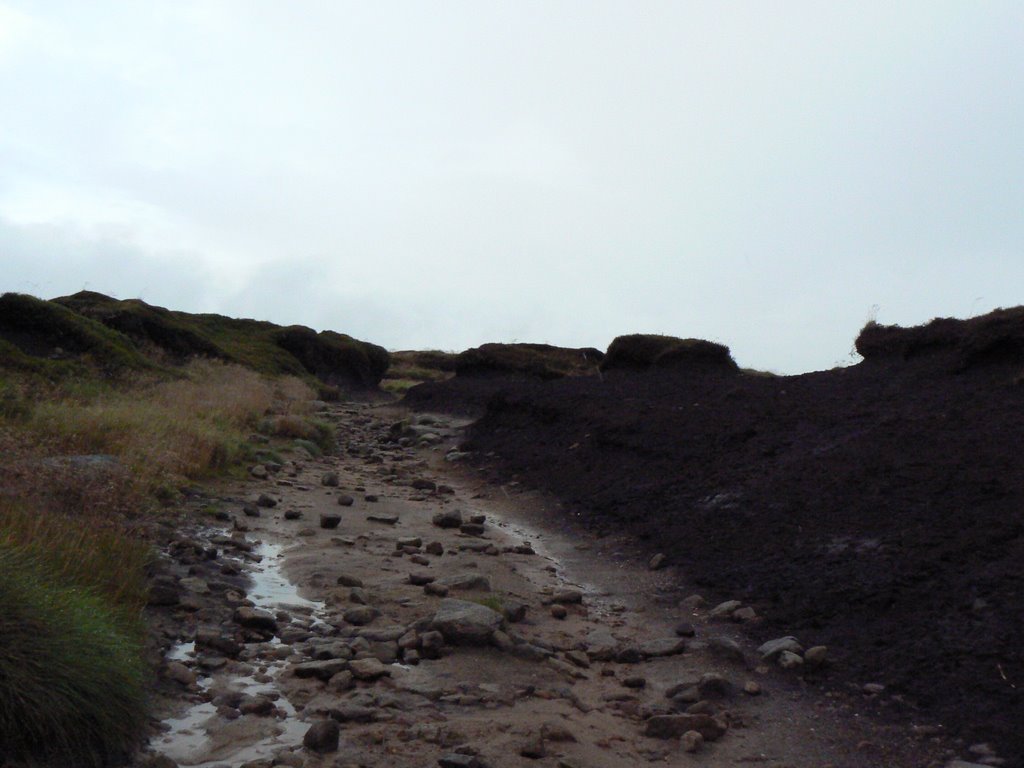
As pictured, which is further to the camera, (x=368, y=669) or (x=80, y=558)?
(x=80, y=558)

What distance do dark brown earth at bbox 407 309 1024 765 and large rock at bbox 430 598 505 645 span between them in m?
2.00

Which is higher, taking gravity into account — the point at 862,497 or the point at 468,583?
the point at 862,497

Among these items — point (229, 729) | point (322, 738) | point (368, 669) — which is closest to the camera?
point (322, 738)

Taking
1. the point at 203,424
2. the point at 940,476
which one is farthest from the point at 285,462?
the point at 940,476

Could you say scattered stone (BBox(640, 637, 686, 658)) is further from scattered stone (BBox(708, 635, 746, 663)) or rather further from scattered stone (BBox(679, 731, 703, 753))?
scattered stone (BBox(679, 731, 703, 753))

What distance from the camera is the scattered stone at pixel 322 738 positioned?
13.3 feet

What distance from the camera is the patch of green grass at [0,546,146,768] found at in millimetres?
3461

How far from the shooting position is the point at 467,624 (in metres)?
5.66

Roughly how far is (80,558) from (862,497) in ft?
20.3

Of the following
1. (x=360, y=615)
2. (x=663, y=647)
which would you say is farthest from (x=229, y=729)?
(x=663, y=647)

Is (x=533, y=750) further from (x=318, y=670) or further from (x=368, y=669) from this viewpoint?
(x=318, y=670)

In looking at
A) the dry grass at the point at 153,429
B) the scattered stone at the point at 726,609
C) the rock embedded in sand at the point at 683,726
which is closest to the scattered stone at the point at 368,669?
the rock embedded in sand at the point at 683,726

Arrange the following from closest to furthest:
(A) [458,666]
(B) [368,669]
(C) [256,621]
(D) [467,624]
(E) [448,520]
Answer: (B) [368,669] < (A) [458,666] < (D) [467,624] < (C) [256,621] < (E) [448,520]

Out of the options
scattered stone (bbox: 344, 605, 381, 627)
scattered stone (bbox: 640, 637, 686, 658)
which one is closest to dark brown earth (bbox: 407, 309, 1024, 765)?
scattered stone (bbox: 640, 637, 686, 658)
